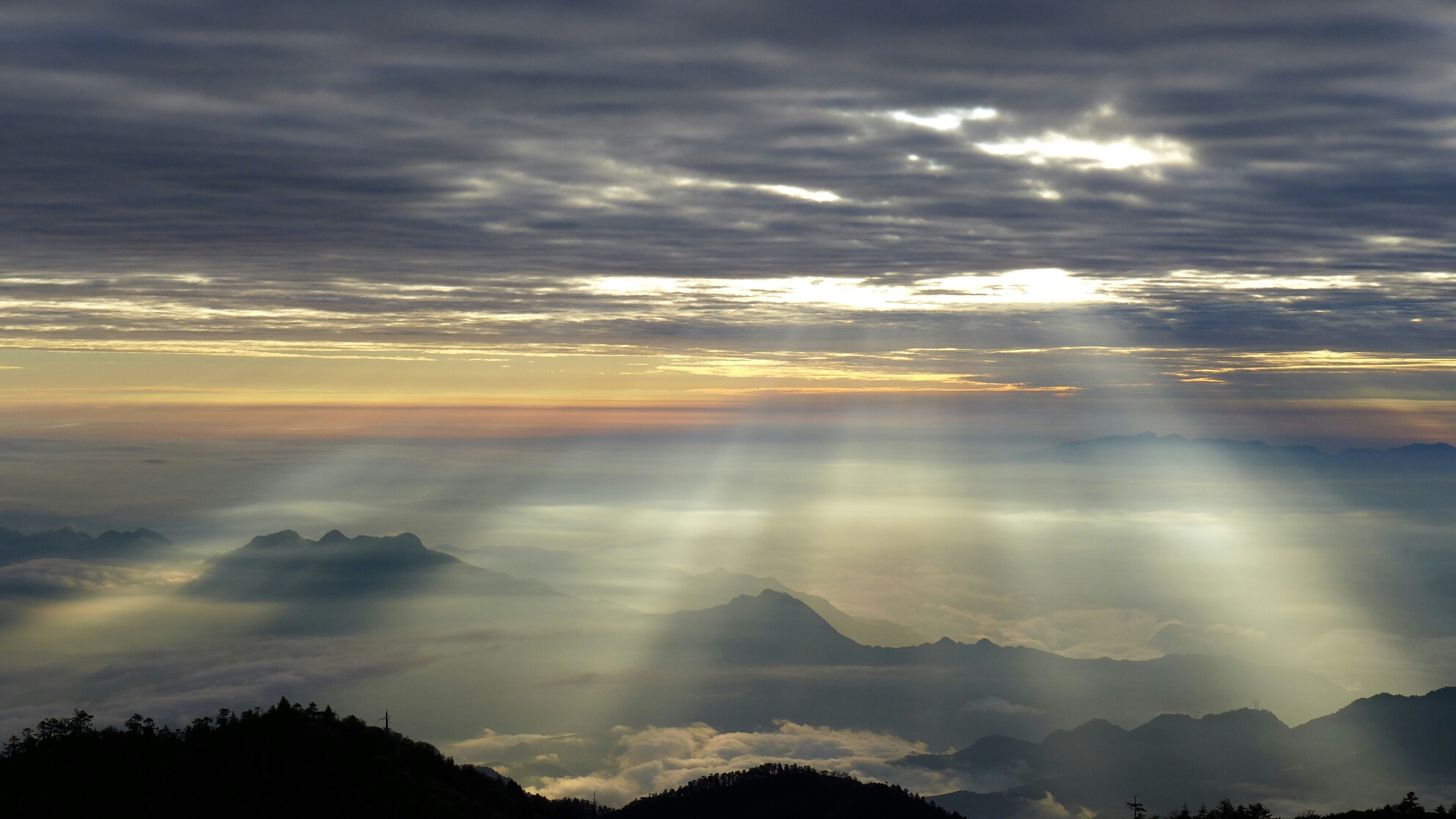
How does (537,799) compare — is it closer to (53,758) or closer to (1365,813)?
(53,758)

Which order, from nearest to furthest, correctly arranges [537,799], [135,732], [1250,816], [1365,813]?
[135,732], [537,799], [1250,816], [1365,813]

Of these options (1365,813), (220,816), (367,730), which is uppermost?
(367,730)

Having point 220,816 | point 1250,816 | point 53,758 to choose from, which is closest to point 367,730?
point 220,816

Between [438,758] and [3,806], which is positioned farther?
[438,758]

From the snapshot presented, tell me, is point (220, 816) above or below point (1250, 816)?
above

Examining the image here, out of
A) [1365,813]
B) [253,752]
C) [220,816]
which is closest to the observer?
[220,816]

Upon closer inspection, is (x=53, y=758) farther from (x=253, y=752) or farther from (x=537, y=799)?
(x=537, y=799)
